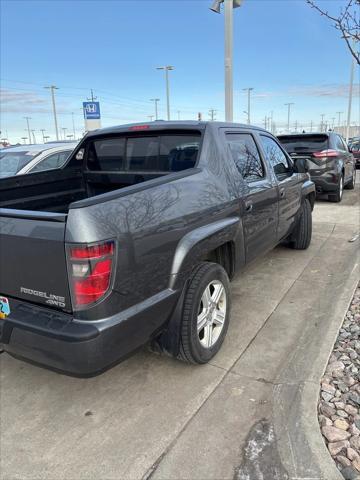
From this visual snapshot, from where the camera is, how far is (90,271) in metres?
2.03

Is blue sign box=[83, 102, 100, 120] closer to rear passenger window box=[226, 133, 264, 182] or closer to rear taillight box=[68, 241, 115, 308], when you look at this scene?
rear passenger window box=[226, 133, 264, 182]

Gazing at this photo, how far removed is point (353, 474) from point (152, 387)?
1374 mm

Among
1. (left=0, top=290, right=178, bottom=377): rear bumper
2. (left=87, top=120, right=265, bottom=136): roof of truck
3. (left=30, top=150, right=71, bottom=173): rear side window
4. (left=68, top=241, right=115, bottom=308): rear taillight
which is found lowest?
(left=0, top=290, right=178, bottom=377): rear bumper

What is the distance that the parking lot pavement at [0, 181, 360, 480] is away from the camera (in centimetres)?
217

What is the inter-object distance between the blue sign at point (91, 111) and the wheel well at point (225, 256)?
16.9m

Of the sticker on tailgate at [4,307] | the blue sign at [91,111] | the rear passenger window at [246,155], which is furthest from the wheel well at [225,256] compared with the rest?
the blue sign at [91,111]

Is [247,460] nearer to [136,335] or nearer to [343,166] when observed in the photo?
[136,335]

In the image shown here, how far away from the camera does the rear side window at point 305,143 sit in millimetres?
9094

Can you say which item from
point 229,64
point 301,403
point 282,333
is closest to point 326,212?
point 229,64

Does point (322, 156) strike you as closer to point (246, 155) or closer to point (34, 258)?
point (246, 155)

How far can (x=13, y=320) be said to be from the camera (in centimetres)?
226

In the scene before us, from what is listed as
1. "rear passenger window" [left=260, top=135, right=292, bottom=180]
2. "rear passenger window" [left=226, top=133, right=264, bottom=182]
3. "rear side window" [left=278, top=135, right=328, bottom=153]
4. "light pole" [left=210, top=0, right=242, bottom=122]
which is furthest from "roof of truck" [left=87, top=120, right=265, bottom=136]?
"rear side window" [left=278, top=135, right=328, bottom=153]

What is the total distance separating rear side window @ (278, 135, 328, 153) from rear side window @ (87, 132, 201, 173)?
6.23 m

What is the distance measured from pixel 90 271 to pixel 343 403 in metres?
1.86
